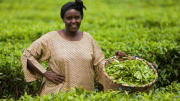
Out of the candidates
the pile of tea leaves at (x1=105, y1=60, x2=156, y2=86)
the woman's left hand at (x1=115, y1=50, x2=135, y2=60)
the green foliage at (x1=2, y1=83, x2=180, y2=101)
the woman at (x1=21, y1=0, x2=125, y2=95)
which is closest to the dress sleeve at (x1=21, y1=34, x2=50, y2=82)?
the woman at (x1=21, y1=0, x2=125, y2=95)

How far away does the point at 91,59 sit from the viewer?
3.33m

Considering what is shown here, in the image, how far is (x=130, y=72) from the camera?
3.34m

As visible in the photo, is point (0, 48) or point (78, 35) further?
point (0, 48)

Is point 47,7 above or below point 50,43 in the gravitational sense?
above

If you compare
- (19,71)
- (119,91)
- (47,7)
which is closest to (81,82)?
(119,91)

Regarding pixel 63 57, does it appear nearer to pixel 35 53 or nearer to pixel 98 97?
pixel 35 53

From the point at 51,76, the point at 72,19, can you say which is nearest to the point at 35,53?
the point at 51,76

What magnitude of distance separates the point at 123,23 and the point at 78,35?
4532mm

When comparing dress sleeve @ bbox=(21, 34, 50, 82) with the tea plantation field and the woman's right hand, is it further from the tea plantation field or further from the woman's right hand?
the tea plantation field

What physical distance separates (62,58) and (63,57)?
2 centimetres

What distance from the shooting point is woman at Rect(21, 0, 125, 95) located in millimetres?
3189

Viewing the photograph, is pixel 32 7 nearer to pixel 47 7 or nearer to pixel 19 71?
pixel 47 7

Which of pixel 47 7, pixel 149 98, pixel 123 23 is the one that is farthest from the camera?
pixel 47 7

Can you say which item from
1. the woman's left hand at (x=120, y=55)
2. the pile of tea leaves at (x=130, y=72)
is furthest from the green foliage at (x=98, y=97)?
the woman's left hand at (x=120, y=55)
